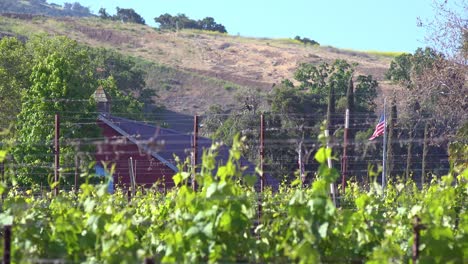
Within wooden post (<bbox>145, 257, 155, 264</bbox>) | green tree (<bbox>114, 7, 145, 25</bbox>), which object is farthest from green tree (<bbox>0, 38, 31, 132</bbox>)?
green tree (<bbox>114, 7, 145, 25</bbox>)

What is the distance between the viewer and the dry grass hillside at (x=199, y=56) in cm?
7006

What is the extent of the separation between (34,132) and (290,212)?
23159 millimetres

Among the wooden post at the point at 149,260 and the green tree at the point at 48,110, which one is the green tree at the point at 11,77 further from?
the wooden post at the point at 149,260

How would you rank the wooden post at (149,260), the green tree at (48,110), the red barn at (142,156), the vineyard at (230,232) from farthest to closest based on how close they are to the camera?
the green tree at (48,110) → the red barn at (142,156) → the vineyard at (230,232) → the wooden post at (149,260)

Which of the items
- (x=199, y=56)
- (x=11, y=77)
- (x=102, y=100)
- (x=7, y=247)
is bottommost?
(x=102, y=100)

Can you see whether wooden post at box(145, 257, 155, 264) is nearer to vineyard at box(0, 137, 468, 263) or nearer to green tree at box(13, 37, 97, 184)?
vineyard at box(0, 137, 468, 263)

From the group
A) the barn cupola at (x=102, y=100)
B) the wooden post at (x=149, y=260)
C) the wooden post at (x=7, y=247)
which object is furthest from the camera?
the barn cupola at (x=102, y=100)

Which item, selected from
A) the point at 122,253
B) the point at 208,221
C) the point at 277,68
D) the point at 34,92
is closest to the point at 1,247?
the point at 122,253

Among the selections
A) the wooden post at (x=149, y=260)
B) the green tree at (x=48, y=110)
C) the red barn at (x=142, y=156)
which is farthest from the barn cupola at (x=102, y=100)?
the wooden post at (x=149, y=260)

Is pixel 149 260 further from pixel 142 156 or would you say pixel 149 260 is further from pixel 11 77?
pixel 11 77

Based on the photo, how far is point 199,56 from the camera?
83.9 metres

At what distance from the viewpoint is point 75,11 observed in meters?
167

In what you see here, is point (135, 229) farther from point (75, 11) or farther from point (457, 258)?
point (75, 11)

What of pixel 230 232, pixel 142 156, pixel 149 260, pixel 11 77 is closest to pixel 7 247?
pixel 149 260
